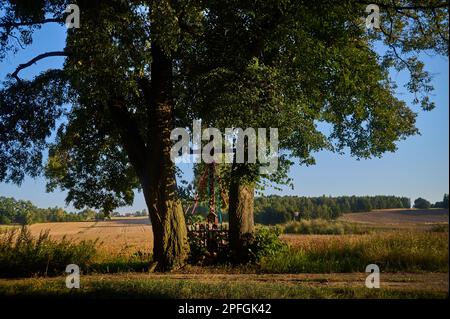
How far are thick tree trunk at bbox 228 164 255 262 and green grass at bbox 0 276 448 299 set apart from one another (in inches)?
209

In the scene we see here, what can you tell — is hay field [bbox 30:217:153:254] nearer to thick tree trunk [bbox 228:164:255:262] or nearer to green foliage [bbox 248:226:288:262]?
thick tree trunk [bbox 228:164:255:262]

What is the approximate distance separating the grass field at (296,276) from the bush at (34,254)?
0.92 metres

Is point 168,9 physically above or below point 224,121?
above

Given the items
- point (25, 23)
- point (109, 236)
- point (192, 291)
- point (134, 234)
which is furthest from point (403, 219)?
point (192, 291)

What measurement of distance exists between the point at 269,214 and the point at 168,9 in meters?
53.3

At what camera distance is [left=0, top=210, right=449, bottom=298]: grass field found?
30.2 ft

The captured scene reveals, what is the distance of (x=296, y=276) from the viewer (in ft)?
40.9

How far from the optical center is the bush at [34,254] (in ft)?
46.8

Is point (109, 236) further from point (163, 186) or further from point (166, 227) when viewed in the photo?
point (163, 186)

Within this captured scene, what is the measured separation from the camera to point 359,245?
54.9 ft

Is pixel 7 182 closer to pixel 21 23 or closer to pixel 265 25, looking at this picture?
pixel 21 23

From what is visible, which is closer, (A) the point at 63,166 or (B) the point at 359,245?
(B) the point at 359,245

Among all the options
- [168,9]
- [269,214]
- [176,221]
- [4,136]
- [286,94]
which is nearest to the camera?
[168,9]
